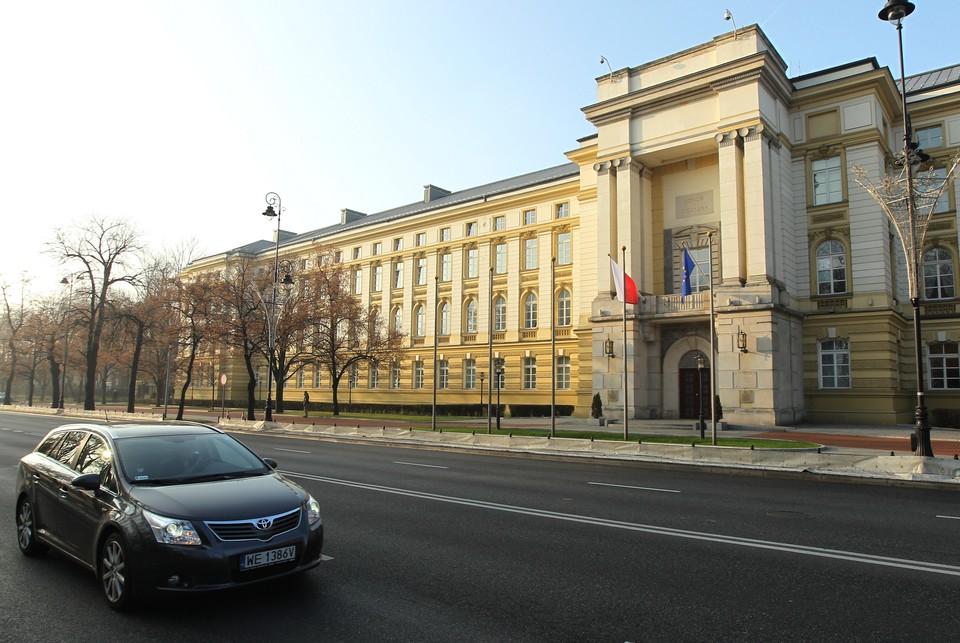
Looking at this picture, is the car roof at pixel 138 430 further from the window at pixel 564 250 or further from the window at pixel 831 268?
the window at pixel 564 250

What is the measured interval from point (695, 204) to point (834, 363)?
11.8m

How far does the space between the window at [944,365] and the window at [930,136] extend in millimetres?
11369

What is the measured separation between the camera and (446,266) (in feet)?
179

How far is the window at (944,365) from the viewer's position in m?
32.7

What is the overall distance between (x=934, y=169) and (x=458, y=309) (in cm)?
3379

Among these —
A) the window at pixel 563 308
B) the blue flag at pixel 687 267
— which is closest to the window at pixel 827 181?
the blue flag at pixel 687 267

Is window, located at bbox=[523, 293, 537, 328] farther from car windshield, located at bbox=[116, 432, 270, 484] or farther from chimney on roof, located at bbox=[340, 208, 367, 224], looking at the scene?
car windshield, located at bbox=[116, 432, 270, 484]

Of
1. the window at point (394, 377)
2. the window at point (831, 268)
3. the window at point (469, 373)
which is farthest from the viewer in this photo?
the window at point (394, 377)

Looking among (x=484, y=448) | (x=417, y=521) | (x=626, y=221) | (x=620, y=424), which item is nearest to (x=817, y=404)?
(x=620, y=424)

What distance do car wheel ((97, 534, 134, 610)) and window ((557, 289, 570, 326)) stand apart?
42.0 m

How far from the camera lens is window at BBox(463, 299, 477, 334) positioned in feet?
170

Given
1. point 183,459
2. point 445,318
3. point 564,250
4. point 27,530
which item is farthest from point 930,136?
point 27,530

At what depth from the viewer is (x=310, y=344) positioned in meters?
44.4

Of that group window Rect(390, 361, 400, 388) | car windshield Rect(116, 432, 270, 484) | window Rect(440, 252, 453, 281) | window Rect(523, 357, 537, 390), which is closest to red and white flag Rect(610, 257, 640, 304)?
car windshield Rect(116, 432, 270, 484)
